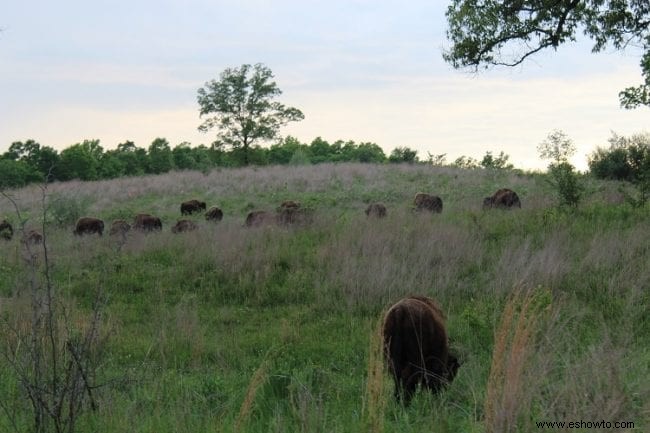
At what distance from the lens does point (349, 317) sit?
9492 mm

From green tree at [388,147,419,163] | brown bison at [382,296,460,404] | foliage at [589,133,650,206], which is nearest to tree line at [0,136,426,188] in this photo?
green tree at [388,147,419,163]

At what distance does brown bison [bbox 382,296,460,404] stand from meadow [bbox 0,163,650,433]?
0.53ft

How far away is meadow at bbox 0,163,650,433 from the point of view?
382 cm

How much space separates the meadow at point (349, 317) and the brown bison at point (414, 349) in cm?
16

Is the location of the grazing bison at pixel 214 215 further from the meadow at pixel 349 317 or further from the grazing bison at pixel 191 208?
the meadow at pixel 349 317

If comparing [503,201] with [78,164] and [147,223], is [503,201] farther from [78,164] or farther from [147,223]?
[78,164]

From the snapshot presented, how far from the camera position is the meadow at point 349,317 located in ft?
12.5

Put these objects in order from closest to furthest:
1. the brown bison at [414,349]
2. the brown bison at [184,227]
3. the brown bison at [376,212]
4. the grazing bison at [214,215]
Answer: the brown bison at [414,349] < the brown bison at [376,212] < the brown bison at [184,227] < the grazing bison at [214,215]

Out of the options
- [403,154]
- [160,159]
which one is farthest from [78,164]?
[403,154]

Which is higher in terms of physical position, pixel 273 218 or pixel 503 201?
A: pixel 503 201

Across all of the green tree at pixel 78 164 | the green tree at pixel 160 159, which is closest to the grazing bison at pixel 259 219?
the green tree at pixel 78 164

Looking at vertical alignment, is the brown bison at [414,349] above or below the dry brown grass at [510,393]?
below

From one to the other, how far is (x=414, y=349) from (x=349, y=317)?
13.5ft

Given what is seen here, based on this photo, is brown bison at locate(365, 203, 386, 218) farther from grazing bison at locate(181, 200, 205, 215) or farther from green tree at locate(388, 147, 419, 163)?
green tree at locate(388, 147, 419, 163)
